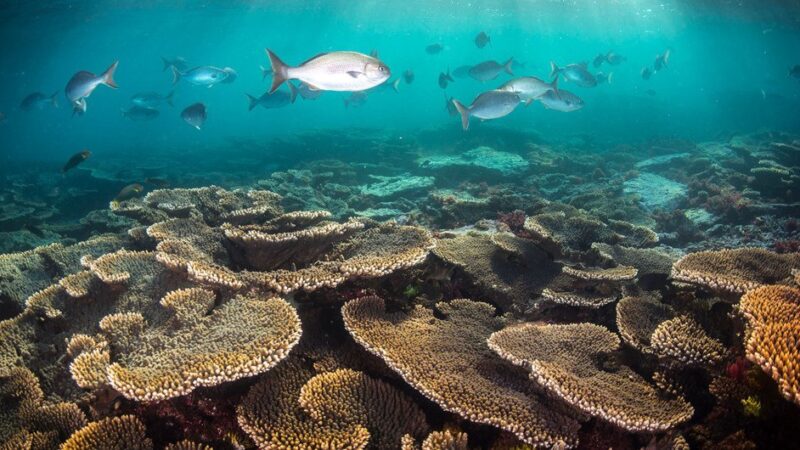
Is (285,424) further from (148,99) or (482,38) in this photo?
(482,38)

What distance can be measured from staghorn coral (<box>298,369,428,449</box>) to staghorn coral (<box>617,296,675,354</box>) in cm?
191

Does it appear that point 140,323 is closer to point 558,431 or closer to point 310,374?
point 310,374

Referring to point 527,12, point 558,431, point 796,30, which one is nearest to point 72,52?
point 527,12

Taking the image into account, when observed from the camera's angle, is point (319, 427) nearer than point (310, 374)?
Yes

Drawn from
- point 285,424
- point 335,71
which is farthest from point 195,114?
point 285,424

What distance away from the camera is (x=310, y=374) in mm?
3205

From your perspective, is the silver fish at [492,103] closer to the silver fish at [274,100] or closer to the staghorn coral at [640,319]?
the staghorn coral at [640,319]

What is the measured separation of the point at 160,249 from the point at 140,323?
33.1 inches

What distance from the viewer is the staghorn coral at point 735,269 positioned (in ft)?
11.0

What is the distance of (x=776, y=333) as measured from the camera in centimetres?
229

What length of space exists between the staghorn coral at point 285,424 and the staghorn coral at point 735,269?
3092mm

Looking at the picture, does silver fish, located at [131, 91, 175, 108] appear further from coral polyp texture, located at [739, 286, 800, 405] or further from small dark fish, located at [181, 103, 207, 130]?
coral polyp texture, located at [739, 286, 800, 405]

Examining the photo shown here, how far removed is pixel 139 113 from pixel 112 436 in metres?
13.1

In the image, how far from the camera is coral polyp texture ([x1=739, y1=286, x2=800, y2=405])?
2.02m
